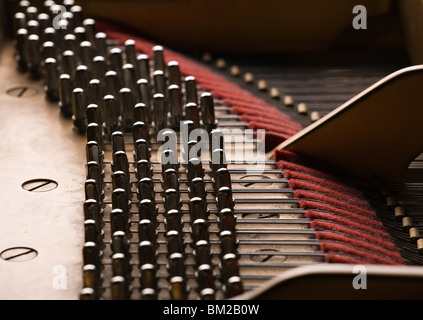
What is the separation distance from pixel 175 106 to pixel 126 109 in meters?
0.17

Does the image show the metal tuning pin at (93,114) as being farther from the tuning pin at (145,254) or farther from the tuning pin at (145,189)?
the tuning pin at (145,254)

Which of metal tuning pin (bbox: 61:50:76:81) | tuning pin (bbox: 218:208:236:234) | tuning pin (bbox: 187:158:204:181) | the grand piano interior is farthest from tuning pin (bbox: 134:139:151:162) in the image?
metal tuning pin (bbox: 61:50:76:81)

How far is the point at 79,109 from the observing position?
3.03m

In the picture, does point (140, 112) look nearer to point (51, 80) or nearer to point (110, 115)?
point (110, 115)

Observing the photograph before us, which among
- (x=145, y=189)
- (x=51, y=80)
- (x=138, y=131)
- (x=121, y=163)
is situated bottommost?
(x=145, y=189)

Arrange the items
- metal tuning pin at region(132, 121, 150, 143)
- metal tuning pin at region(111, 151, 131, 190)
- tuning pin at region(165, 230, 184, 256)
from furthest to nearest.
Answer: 1. metal tuning pin at region(132, 121, 150, 143)
2. metal tuning pin at region(111, 151, 131, 190)
3. tuning pin at region(165, 230, 184, 256)

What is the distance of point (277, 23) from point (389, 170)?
1.15 meters

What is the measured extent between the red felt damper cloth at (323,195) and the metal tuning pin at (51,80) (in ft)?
1.63

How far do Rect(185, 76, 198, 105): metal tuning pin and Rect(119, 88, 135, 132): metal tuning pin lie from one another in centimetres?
20

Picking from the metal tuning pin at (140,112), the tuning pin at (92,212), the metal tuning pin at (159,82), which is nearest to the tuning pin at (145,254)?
the tuning pin at (92,212)

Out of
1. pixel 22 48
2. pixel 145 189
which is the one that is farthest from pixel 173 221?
pixel 22 48

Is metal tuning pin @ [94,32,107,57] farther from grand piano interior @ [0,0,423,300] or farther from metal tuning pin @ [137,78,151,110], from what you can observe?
metal tuning pin @ [137,78,151,110]

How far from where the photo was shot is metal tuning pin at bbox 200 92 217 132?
9.70ft
